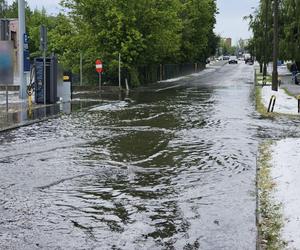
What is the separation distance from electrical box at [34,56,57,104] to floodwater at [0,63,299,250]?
741cm

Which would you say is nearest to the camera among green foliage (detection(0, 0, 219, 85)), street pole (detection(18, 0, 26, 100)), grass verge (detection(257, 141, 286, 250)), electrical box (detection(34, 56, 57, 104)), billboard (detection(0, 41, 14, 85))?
grass verge (detection(257, 141, 286, 250))

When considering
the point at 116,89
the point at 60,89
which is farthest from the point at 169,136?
the point at 116,89

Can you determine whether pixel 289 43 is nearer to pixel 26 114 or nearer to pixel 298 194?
pixel 26 114

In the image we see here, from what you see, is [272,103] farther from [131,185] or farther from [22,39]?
[131,185]

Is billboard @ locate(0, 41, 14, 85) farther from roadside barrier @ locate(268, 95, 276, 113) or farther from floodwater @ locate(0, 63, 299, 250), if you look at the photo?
roadside barrier @ locate(268, 95, 276, 113)

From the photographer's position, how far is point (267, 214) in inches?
275

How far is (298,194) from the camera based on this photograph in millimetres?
7359

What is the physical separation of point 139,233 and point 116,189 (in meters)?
2.25

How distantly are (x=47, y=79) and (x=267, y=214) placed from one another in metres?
18.6

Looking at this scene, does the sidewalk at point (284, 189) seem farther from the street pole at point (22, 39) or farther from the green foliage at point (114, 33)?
the green foliage at point (114, 33)

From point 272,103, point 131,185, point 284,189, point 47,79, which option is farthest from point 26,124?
point 284,189

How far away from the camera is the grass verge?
590 cm

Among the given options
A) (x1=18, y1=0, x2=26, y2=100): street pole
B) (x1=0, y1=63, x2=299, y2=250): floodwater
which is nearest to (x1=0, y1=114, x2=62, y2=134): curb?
(x1=0, y1=63, x2=299, y2=250): floodwater

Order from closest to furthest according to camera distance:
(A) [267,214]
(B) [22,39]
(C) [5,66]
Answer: (A) [267,214] → (C) [5,66] → (B) [22,39]
